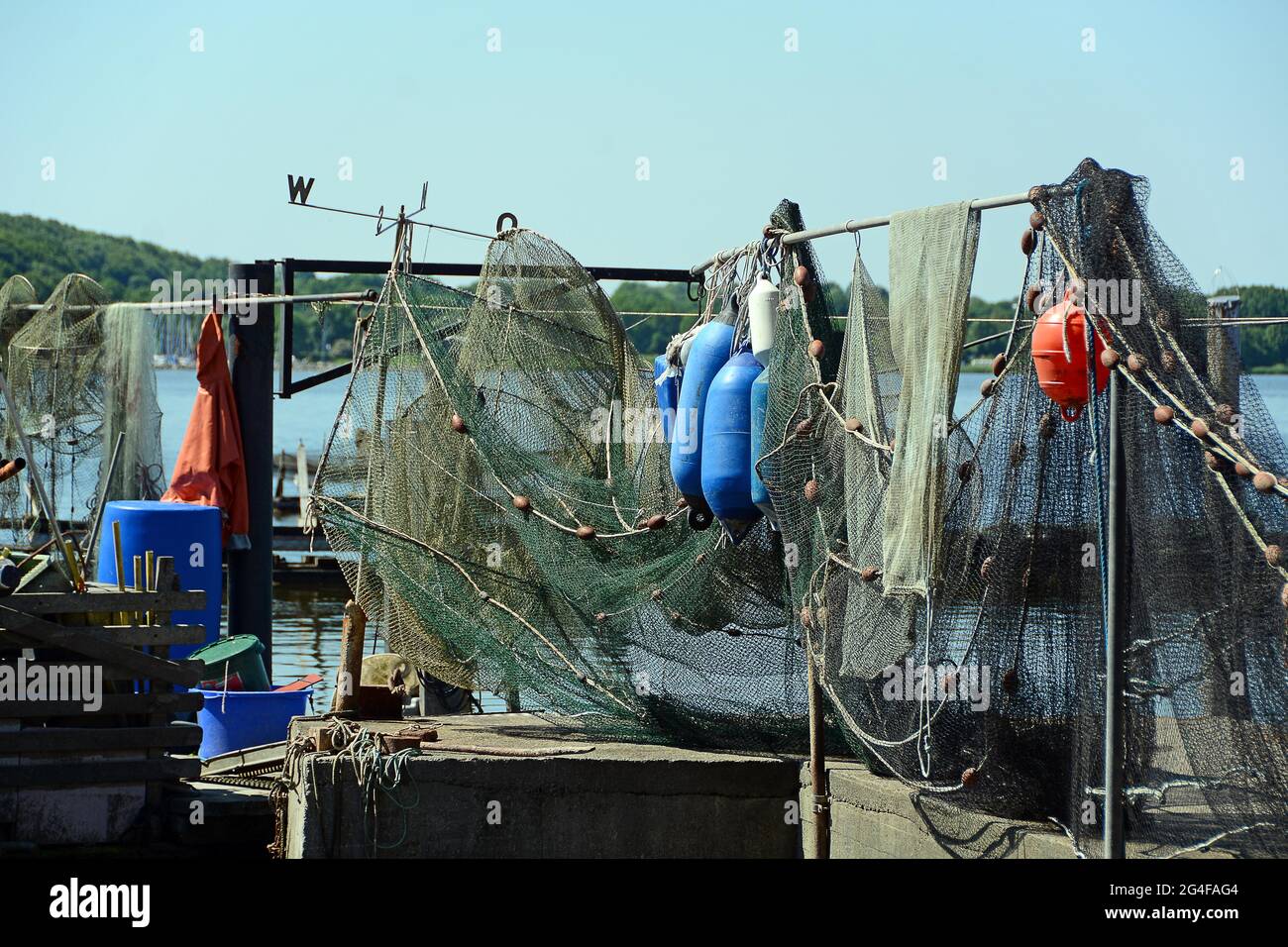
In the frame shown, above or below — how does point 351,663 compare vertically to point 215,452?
below

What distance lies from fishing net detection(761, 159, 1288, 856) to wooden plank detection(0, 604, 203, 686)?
352cm

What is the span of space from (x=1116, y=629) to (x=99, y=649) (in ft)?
18.1

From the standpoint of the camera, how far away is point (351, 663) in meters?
9.66

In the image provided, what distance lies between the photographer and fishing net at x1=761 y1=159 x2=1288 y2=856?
5.80 meters

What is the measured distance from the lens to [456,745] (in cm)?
867

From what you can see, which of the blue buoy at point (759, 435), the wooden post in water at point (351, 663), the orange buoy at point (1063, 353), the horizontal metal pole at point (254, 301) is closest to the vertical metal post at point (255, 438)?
the horizontal metal pole at point (254, 301)

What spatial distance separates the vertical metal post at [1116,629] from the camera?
18.9 ft

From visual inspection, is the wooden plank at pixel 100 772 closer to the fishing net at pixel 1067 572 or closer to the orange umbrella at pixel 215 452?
the fishing net at pixel 1067 572

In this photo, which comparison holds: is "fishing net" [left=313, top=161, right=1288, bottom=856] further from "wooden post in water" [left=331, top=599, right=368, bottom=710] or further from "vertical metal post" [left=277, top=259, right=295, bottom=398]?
"vertical metal post" [left=277, top=259, right=295, bottom=398]

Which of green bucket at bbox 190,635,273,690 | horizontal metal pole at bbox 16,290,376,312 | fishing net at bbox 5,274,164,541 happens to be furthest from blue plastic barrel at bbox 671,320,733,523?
fishing net at bbox 5,274,164,541

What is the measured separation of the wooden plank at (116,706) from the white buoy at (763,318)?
3.69 m

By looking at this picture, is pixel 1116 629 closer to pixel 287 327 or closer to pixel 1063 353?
pixel 1063 353

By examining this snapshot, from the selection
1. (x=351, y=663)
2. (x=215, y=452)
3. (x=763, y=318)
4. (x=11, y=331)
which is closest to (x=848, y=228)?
(x=763, y=318)

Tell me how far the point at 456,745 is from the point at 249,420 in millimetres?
5656
